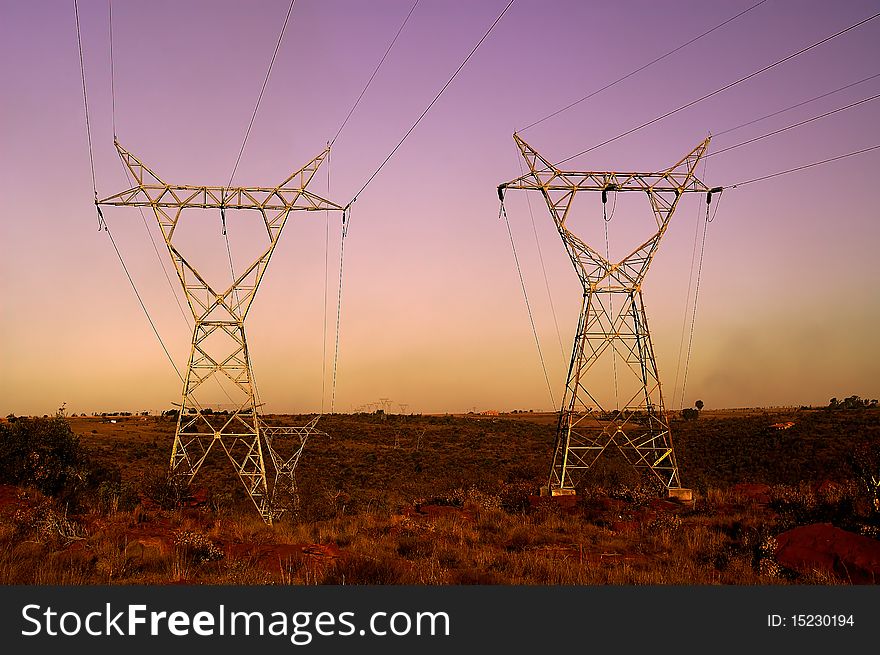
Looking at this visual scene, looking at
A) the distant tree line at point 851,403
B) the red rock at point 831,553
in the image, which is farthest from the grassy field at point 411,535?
the distant tree line at point 851,403

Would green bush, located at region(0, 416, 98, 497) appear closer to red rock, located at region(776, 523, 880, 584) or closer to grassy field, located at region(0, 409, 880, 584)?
grassy field, located at region(0, 409, 880, 584)

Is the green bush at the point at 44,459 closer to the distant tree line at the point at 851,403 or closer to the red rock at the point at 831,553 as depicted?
the red rock at the point at 831,553

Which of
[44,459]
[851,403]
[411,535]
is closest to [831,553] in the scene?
[411,535]

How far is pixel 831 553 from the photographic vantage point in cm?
1340

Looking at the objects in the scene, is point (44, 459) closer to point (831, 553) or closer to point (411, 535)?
point (411, 535)

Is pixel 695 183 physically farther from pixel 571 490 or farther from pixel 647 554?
pixel 647 554

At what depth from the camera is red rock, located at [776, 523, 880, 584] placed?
12.4 meters

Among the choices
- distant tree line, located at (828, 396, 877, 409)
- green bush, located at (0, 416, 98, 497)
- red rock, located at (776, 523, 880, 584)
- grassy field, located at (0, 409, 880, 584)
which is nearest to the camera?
red rock, located at (776, 523, 880, 584)

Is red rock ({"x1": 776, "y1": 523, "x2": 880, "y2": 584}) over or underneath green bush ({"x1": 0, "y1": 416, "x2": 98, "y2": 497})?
underneath

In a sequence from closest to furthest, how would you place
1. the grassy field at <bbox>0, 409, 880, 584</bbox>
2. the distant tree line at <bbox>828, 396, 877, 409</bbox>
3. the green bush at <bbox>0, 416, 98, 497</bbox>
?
1. the grassy field at <bbox>0, 409, 880, 584</bbox>
2. the green bush at <bbox>0, 416, 98, 497</bbox>
3. the distant tree line at <bbox>828, 396, 877, 409</bbox>

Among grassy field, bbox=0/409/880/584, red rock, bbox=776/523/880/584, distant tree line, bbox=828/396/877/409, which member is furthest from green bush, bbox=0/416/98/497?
distant tree line, bbox=828/396/877/409

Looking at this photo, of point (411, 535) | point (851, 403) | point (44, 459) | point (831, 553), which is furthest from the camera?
point (851, 403)

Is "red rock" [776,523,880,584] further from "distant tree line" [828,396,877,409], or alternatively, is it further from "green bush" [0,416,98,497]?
"distant tree line" [828,396,877,409]

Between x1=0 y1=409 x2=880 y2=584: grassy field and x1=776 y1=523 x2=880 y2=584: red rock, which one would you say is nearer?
x1=776 y1=523 x2=880 y2=584: red rock
